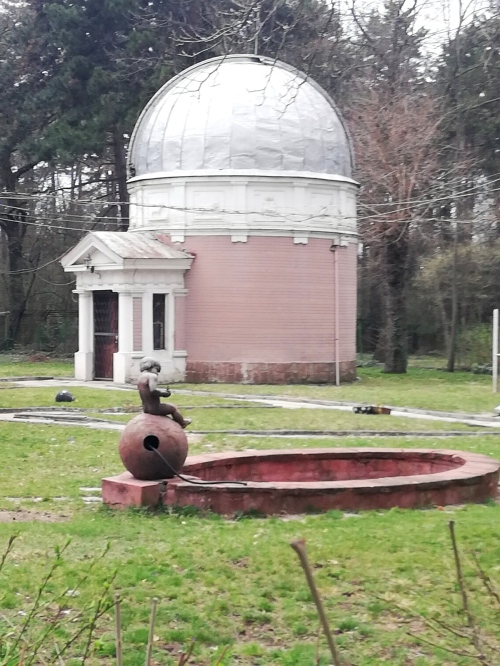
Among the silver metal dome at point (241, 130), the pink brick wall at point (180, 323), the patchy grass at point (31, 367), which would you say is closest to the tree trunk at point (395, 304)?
the silver metal dome at point (241, 130)

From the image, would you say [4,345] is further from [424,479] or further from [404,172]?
[424,479]

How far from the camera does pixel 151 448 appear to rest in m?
10.2

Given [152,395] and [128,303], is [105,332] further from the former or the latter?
[152,395]

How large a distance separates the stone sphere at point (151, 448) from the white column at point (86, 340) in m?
20.9

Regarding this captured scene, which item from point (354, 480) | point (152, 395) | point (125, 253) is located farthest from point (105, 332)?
point (152, 395)

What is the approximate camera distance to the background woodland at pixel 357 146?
34.8m

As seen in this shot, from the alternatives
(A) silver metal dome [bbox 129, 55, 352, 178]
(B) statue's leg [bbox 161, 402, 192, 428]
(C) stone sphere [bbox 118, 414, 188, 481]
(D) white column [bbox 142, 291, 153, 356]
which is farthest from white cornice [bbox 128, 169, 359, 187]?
(C) stone sphere [bbox 118, 414, 188, 481]

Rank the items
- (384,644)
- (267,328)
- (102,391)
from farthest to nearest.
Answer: (267,328) < (102,391) < (384,644)

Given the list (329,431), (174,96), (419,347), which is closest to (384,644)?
(329,431)

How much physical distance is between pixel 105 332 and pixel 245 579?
2374 cm

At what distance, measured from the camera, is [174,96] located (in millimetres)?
32062

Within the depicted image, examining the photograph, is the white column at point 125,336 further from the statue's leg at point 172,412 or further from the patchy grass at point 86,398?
the statue's leg at point 172,412

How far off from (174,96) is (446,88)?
452 inches

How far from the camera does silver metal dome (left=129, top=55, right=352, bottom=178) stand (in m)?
30.4
